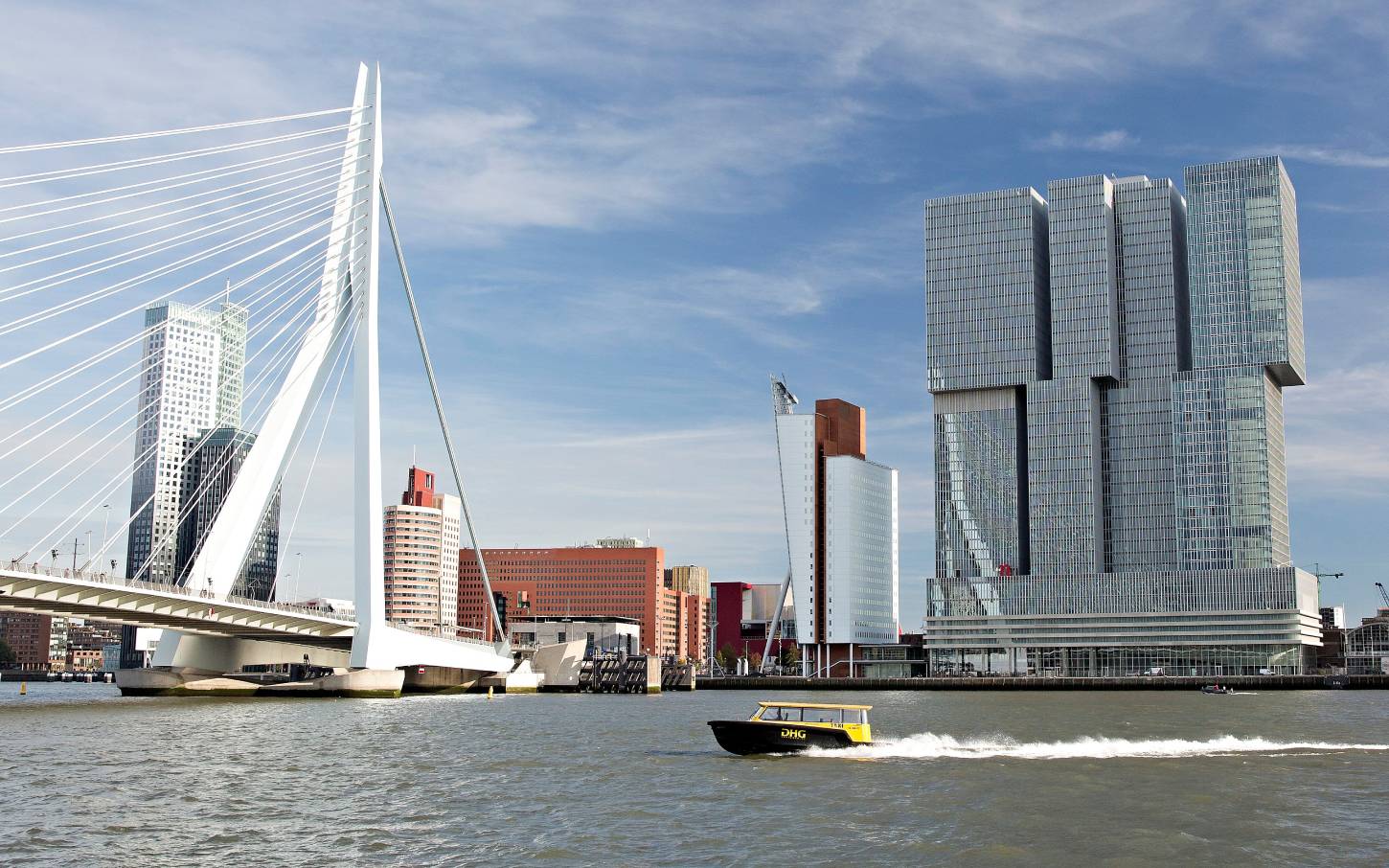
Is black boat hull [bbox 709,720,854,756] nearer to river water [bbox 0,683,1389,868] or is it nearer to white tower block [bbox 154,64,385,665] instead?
river water [bbox 0,683,1389,868]

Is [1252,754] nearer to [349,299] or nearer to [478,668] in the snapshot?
[349,299]

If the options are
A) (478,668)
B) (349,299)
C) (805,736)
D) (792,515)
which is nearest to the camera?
(805,736)

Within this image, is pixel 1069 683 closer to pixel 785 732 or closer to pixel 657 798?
pixel 785 732

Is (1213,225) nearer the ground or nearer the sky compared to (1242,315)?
nearer the sky

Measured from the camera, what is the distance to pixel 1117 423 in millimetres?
179875

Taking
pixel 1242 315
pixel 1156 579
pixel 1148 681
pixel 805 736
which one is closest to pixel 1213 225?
pixel 1242 315

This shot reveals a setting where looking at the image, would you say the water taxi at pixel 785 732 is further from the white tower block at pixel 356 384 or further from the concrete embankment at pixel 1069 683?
the concrete embankment at pixel 1069 683

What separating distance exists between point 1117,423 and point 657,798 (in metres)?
158

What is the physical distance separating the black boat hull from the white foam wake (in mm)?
345

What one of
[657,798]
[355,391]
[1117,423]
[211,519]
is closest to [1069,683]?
[1117,423]

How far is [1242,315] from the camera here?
17312 centimetres

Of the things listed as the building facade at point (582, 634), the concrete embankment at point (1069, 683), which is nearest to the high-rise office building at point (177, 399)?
the building facade at point (582, 634)

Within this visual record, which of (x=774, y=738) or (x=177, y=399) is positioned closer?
(x=774, y=738)

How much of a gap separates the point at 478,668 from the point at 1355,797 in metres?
80.1
